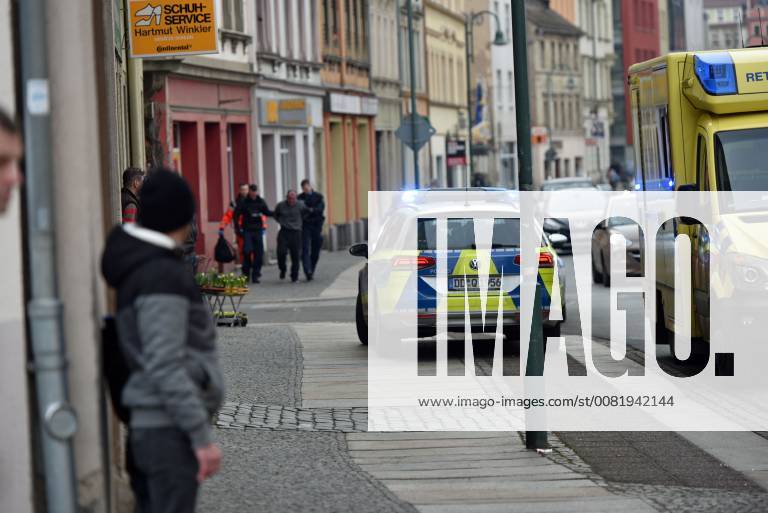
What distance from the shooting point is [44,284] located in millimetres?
5965

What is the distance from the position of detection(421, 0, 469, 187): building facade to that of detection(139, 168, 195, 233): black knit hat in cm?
5967

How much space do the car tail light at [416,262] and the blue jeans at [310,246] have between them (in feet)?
53.8

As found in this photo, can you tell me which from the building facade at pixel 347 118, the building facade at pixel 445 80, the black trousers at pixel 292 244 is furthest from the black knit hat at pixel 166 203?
the building facade at pixel 445 80

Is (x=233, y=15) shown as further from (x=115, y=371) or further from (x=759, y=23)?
(x=115, y=371)

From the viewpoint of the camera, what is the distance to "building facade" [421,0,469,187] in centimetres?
7144

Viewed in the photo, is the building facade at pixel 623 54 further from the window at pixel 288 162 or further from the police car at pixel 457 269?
the police car at pixel 457 269

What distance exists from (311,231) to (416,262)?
17.7m

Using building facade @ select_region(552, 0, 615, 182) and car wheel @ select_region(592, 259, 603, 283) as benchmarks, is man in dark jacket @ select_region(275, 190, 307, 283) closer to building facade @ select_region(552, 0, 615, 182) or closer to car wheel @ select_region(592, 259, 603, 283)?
car wheel @ select_region(592, 259, 603, 283)

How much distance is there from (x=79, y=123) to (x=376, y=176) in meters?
51.2

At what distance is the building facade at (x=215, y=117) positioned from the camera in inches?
1337

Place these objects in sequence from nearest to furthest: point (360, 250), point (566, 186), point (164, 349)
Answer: point (164, 349) < point (360, 250) < point (566, 186)

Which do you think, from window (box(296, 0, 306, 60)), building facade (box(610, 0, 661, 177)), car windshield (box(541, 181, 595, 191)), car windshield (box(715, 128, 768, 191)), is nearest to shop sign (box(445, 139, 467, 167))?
car windshield (box(541, 181, 595, 191))

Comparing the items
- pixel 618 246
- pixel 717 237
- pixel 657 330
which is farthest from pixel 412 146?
pixel 717 237

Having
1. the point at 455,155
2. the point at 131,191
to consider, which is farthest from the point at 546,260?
the point at 455,155
